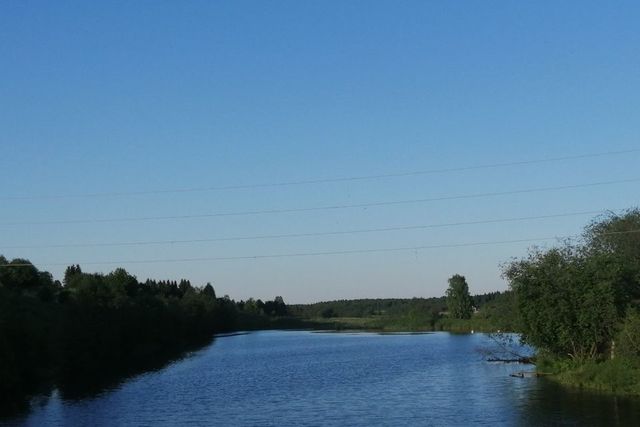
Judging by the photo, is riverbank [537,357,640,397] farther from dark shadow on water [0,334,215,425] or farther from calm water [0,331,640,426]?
dark shadow on water [0,334,215,425]

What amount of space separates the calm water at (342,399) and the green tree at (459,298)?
78.2 m

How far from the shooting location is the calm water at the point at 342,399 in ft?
127

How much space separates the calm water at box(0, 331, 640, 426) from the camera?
3872 centimetres

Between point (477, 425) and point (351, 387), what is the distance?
59.1 feet

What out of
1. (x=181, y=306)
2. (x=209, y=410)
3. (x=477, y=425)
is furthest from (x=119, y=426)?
(x=181, y=306)

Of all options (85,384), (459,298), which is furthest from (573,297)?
(459,298)

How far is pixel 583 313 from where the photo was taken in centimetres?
4900

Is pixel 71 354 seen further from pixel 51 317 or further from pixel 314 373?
pixel 314 373

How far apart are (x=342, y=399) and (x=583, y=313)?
15970 mm

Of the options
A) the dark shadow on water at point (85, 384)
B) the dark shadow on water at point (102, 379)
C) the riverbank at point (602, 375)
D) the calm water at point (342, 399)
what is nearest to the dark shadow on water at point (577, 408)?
the calm water at point (342, 399)

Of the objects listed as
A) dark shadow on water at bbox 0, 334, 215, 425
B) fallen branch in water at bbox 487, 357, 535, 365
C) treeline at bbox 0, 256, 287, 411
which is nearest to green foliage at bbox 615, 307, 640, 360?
fallen branch in water at bbox 487, 357, 535, 365

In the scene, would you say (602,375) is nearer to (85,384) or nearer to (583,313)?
(583,313)

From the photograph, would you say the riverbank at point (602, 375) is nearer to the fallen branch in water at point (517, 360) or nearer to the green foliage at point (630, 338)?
the green foliage at point (630, 338)

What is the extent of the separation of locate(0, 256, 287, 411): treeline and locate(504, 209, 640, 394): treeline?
Answer: 3267cm
